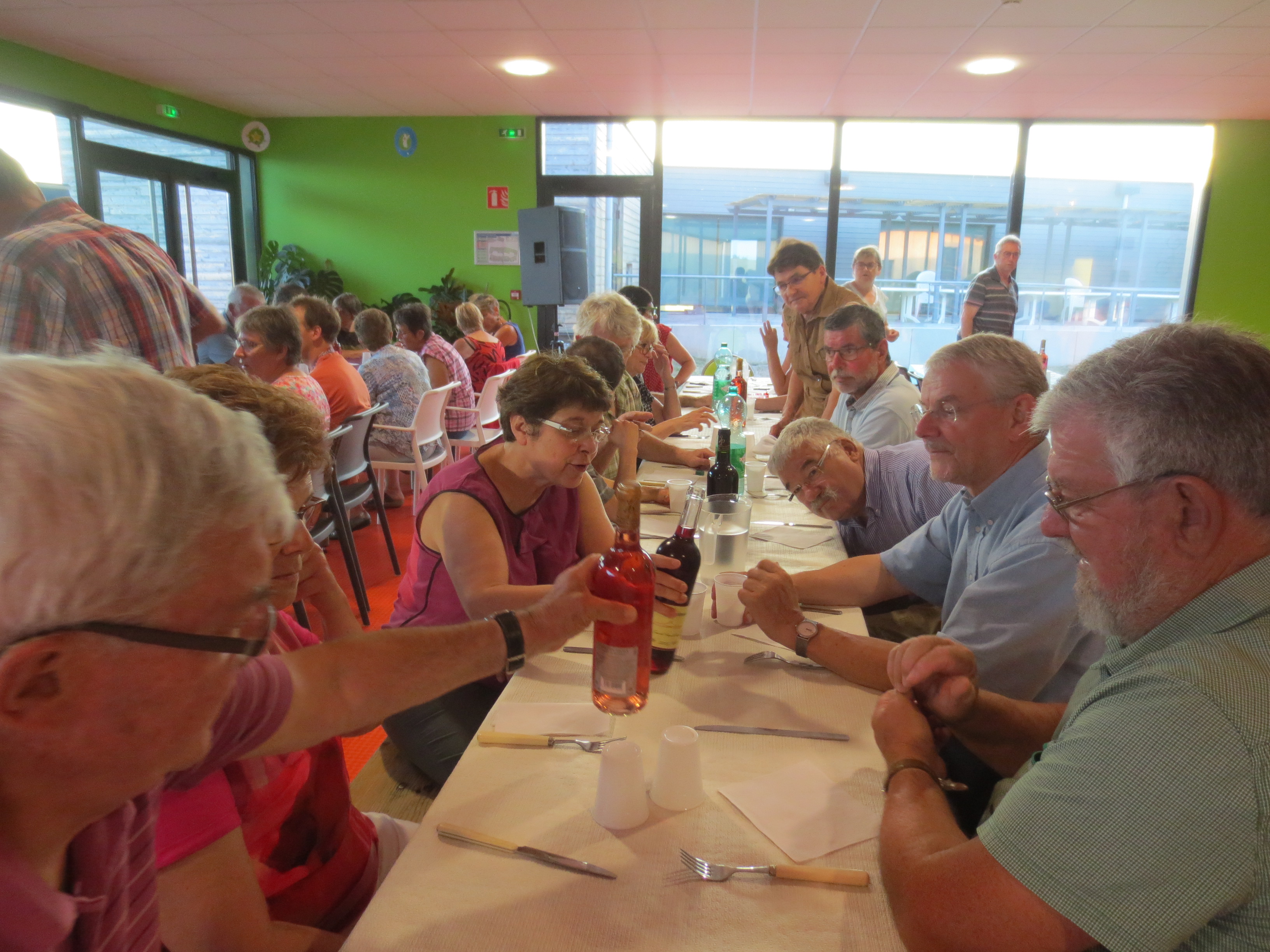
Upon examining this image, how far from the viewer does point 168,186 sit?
715cm

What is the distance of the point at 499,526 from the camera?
1812 mm

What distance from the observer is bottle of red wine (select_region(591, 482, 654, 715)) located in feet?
4.19

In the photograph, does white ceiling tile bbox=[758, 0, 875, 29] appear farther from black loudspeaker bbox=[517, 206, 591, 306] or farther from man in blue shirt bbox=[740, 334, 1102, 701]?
man in blue shirt bbox=[740, 334, 1102, 701]

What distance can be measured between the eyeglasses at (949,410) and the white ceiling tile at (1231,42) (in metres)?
4.78

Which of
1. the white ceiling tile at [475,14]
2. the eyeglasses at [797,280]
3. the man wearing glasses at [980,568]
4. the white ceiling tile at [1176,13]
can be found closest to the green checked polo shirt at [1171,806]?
the man wearing glasses at [980,568]

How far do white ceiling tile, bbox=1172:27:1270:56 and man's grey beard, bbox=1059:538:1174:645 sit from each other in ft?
18.3

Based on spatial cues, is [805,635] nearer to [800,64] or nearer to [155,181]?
[800,64]

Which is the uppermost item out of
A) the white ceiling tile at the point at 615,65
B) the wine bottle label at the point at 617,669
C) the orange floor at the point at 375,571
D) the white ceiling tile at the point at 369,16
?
the white ceiling tile at the point at 615,65

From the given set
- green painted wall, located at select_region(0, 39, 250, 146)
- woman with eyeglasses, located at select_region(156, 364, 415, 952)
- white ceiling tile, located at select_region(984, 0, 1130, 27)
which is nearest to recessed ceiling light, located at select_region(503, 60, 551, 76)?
white ceiling tile, located at select_region(984, 0, 1130, 27)

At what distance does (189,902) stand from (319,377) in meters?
3.69

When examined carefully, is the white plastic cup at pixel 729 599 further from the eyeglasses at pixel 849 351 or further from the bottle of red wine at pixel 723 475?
the eyeglasses at pixel 849 351

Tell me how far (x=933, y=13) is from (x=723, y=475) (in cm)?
362

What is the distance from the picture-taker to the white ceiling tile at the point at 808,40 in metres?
5.04

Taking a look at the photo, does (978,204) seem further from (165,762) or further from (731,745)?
(165,762)
